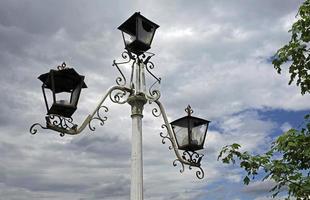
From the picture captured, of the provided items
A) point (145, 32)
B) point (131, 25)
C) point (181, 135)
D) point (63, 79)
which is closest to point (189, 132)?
point (181, 135)

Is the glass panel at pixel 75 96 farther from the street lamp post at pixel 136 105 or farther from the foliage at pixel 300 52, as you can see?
the foliage at pixel 300 52

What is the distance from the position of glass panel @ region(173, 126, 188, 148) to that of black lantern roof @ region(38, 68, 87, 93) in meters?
1.54

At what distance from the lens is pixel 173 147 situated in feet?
18.8

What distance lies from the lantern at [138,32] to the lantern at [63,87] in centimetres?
96

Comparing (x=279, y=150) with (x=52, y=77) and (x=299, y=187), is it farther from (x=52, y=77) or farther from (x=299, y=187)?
(x=52, y=77)

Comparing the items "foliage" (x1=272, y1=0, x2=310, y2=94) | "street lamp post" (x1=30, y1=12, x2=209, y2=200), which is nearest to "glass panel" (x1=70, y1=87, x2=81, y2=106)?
"street lamp post" (x1=30, y1=12, x2=209, y2=200)

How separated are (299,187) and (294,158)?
1.54 feet

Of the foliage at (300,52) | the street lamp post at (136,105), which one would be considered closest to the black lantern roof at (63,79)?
the street lamp post at (136,105)

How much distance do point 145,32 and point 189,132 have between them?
4.65 ft

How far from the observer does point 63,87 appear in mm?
4801

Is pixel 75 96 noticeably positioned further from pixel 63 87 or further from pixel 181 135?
pixel 181 135

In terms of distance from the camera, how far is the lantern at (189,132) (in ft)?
18.4

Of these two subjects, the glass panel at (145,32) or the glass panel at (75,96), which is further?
the glass panel at (145,32)

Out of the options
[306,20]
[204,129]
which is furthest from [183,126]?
[306,20]
